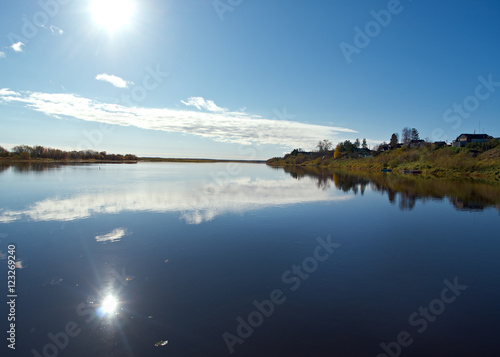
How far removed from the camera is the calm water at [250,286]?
5.29m

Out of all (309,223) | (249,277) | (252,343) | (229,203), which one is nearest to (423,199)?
(309,223)

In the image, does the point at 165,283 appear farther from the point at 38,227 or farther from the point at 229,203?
the point at 229,203

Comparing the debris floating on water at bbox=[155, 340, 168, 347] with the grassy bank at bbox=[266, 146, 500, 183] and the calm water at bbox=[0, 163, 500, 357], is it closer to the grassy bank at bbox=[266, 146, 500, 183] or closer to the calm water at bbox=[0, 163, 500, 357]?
the calm water at bbox=[0, 163, 500, 357]

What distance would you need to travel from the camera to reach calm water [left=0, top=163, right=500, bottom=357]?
529 cm

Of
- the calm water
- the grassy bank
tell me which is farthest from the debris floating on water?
the grassy bank

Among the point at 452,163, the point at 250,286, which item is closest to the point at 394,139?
the point at 452,163

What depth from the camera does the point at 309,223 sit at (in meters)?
14.9

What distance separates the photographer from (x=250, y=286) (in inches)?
291

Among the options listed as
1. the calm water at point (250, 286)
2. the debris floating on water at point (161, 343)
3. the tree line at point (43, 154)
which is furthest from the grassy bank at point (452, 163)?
the tree line at point (43, 154)

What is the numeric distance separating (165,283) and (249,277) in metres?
2.47

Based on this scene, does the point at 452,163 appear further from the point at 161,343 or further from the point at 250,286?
the point at 161,343

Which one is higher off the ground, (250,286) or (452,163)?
(452,163)

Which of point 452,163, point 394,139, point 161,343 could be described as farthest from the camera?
point 394,139

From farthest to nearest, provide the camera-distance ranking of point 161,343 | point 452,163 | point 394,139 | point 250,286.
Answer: point 394,139, point 452,163, point 250,286, point 161,343
